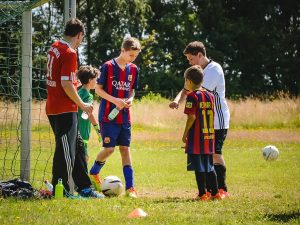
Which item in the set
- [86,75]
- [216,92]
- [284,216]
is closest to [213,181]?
[216,92]

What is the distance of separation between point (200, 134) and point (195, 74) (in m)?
0.70

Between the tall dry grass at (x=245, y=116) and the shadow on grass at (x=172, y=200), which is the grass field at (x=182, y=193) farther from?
the tall dry grass at (x=245, y=116)

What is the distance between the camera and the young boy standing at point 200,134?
6779 mm

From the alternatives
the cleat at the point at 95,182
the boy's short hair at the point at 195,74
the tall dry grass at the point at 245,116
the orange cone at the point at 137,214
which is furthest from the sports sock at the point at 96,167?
the tall dry grass at the point at 245,116

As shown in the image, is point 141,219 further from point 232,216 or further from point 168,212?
point 232,216

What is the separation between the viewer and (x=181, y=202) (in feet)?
21.6

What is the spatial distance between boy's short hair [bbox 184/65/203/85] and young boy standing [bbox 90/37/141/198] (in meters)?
0.76

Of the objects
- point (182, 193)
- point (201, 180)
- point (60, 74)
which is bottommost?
point (182, 193)

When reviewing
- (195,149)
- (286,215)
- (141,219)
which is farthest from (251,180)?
(141,219)

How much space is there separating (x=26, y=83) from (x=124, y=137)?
152cm

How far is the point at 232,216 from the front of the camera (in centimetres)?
562

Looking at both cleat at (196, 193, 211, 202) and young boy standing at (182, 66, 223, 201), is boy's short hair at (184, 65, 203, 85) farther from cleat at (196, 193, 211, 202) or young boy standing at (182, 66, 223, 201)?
cleat at (196, 193, 211, 202)

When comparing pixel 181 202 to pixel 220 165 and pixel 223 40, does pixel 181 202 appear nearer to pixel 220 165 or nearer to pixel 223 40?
pixel 220 165

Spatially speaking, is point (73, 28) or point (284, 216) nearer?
point (284, 216)
